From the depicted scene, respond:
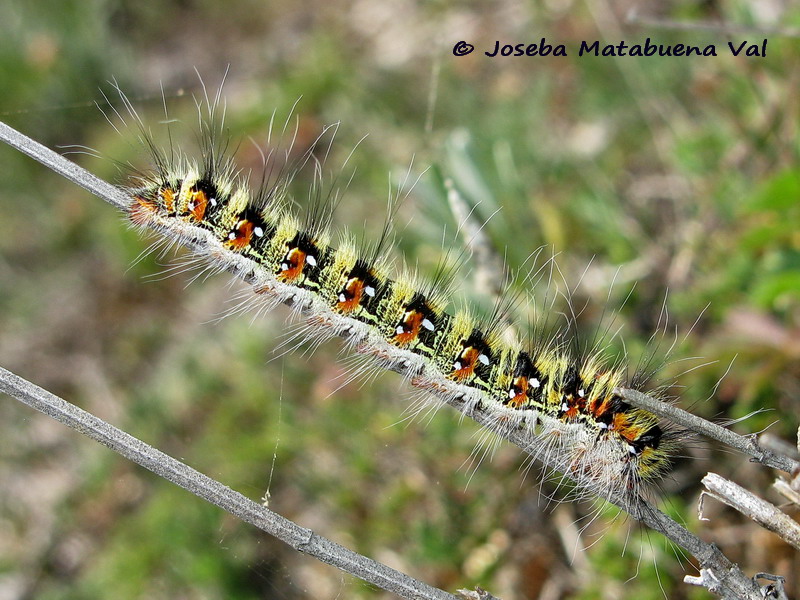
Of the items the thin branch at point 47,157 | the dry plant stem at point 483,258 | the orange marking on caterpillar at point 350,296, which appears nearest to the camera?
the thin branch at point 47,157

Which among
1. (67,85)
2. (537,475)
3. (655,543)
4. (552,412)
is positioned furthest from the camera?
(67,85)

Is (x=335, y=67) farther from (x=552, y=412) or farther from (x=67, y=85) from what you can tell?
(x=552, y=412)

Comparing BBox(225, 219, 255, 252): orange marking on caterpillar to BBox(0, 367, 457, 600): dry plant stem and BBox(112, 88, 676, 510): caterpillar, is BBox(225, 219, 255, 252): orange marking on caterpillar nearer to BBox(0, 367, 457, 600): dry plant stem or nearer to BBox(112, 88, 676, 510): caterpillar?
BBox(112, 88, 676, 510): caterpillar

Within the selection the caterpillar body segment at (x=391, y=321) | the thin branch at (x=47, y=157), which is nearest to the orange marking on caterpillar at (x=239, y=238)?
the caterpillar body segment at (x=391, y=321)

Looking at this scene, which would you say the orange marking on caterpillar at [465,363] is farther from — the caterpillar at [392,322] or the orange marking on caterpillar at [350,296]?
the orange marking on caterpillar at [350,296]

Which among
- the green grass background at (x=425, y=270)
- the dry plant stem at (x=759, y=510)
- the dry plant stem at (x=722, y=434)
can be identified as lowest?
the green grass background at (x=425, y=270)

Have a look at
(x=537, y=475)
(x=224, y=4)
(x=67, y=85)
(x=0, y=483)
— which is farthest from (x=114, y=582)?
(x=224, y=4)
